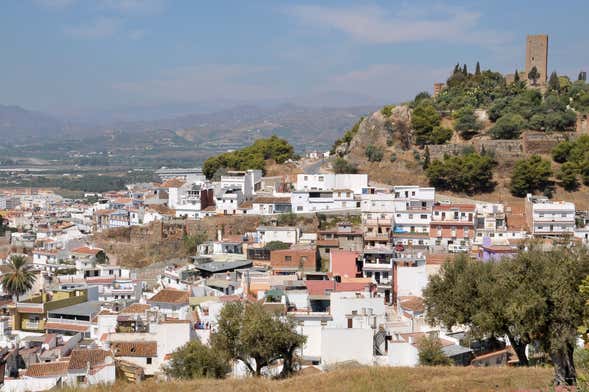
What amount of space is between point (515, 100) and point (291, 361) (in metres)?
36.6

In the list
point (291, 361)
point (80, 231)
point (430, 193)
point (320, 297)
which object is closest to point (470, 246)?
point (430, 193)

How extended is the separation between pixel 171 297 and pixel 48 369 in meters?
6.68

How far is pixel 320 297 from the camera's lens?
75.6 feet

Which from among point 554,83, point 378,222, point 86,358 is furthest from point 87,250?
point 554,83

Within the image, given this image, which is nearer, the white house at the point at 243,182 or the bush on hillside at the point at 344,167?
the white house at the point at 243,182

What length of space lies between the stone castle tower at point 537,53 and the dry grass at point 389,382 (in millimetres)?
47592

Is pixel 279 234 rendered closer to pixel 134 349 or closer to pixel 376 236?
pixel 376 236

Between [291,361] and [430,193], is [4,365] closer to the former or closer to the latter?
[291,361]

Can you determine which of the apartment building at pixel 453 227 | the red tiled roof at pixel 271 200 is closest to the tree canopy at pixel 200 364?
the apartment building at pixel 453 227

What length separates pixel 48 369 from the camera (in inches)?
702

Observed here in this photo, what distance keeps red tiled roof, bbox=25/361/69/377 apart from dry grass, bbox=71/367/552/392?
5886 mm

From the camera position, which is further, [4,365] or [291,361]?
[4,365]

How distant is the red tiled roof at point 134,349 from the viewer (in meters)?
18.9

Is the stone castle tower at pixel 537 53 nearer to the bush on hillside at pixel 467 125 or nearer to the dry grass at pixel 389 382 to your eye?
the bush on hillside at pixel 467 125
